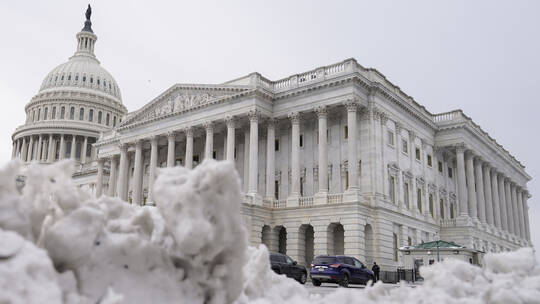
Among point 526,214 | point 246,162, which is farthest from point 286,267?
point 526,214

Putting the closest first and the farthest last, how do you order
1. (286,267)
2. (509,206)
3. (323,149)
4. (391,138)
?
(286,267)
(323,149)
(391,138)
(509,206)

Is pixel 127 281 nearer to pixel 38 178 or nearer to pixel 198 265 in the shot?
pixel 198 265

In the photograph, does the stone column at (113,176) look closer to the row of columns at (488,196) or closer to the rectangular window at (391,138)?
the rectangular window at (391,138)

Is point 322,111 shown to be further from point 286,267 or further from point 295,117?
point 286,267

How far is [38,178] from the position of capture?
21.7 feet

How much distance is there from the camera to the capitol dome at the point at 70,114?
98.4m

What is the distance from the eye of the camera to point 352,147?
40531 mm

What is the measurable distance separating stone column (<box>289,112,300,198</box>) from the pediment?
498 centimetres

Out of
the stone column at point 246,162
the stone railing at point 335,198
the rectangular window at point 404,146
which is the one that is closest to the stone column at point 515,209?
the rectangular window at point 404,146

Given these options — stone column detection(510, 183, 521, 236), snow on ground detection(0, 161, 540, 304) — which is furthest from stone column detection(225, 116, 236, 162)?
stone column detection(510, 183, 521, 236)

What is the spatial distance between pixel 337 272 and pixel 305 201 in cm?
1521

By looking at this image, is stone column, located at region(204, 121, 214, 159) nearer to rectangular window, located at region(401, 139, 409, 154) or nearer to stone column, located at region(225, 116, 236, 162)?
stone column, located at region(225, 116, 236, 162)

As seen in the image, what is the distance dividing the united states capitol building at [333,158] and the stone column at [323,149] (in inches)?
3.2

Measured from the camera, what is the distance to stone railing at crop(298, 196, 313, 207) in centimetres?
4153
